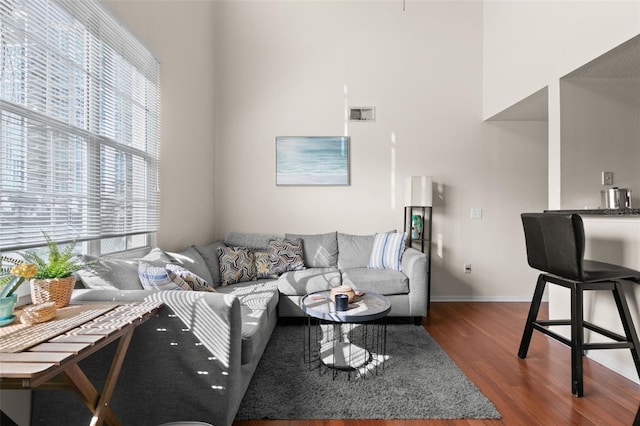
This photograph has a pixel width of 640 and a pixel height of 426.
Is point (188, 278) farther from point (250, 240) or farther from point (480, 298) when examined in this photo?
point (480, 298)

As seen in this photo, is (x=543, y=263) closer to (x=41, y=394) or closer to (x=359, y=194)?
(x=359, y=194)

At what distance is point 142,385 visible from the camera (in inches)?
58.6

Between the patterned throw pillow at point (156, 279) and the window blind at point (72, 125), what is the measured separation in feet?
1.35

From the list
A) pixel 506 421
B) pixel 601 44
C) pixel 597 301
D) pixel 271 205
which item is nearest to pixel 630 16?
pixel 601 44

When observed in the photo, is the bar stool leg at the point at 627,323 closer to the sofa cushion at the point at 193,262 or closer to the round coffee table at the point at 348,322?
the round coffee table at the point at 348,322

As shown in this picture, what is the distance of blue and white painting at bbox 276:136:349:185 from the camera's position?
3.96 m

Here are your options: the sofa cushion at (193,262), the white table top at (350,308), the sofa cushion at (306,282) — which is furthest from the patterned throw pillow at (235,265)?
the white table top at (350,308)

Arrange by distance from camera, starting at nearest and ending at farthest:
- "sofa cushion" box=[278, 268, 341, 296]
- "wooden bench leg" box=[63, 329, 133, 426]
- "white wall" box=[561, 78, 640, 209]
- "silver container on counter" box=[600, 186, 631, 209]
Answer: "wooden bench leg" box=[63, 329, 133, 426] → "silver container on counter" box=[600, 186, 631, 209] → "white wall" box=[561, 78, 640, 209] → "sofa cushion" box=[278, 268, 341, 296]

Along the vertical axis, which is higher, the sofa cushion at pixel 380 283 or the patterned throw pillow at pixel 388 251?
the patterned throw pillow at pixel 388 251

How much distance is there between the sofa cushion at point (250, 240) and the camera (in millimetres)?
3709

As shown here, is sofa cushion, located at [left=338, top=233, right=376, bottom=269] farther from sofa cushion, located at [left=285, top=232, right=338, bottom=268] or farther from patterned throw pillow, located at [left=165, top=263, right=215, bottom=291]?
patterned throw pillow, located at [left=165, top=263, right=215, bottom=291]

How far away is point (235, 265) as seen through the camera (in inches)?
129

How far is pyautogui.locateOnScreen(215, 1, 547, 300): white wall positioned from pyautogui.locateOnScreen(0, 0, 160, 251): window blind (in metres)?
1.78

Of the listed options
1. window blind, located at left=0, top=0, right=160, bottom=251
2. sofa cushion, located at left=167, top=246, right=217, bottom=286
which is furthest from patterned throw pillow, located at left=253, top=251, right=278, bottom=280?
window blind, located at left=0, top=0, right=160, bottom=251
